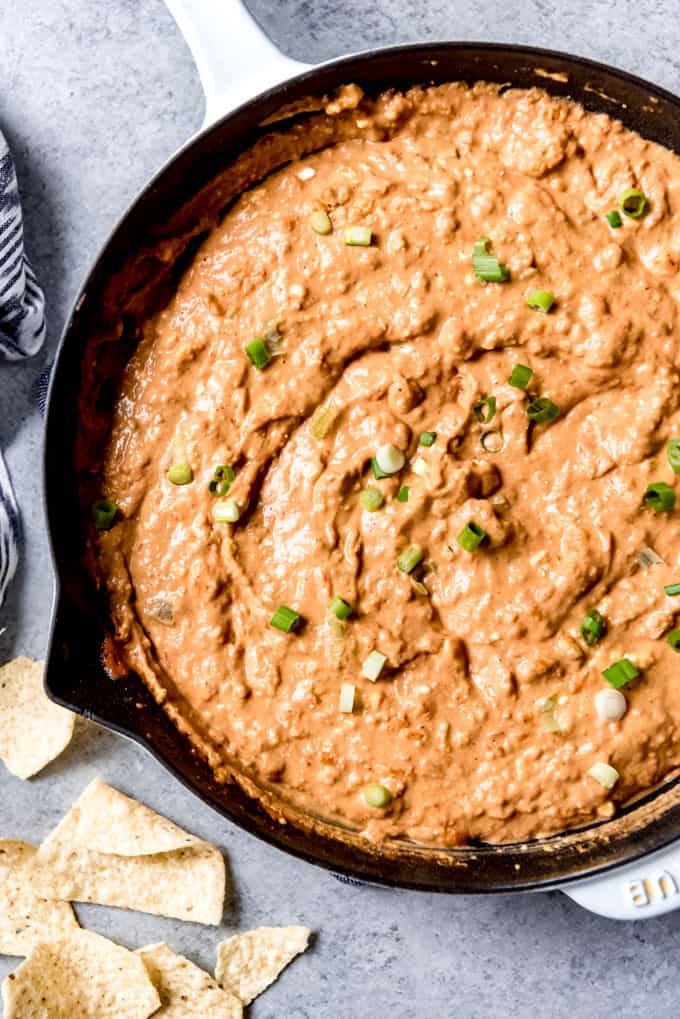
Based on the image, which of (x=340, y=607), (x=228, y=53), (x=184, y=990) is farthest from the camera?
(x=184, y=990)

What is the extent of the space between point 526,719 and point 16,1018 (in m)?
1.55

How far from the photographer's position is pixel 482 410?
2359mm

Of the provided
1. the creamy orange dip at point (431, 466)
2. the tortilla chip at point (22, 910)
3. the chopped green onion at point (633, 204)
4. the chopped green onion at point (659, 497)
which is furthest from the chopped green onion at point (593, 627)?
the tortilla chip at point (22, 910)

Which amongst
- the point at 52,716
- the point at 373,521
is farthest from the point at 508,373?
the point at 52,716

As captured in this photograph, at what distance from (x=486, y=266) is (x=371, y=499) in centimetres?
58

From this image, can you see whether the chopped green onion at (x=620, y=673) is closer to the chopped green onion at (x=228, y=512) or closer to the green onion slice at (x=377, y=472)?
the green onion slice at (x=377, y=472)

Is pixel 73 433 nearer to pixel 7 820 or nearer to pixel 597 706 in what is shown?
pixel 7 820

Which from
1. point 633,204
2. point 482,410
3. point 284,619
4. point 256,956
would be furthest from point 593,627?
point 256,956

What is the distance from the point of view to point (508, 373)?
7.74ft

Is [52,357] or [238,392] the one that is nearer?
[238,392]

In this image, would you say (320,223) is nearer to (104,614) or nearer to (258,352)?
(258,352)

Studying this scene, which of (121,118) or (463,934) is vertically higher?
(121,118)

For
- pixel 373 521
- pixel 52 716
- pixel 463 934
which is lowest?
pixel 463 934

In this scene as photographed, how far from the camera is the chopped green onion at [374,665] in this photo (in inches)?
93.1
